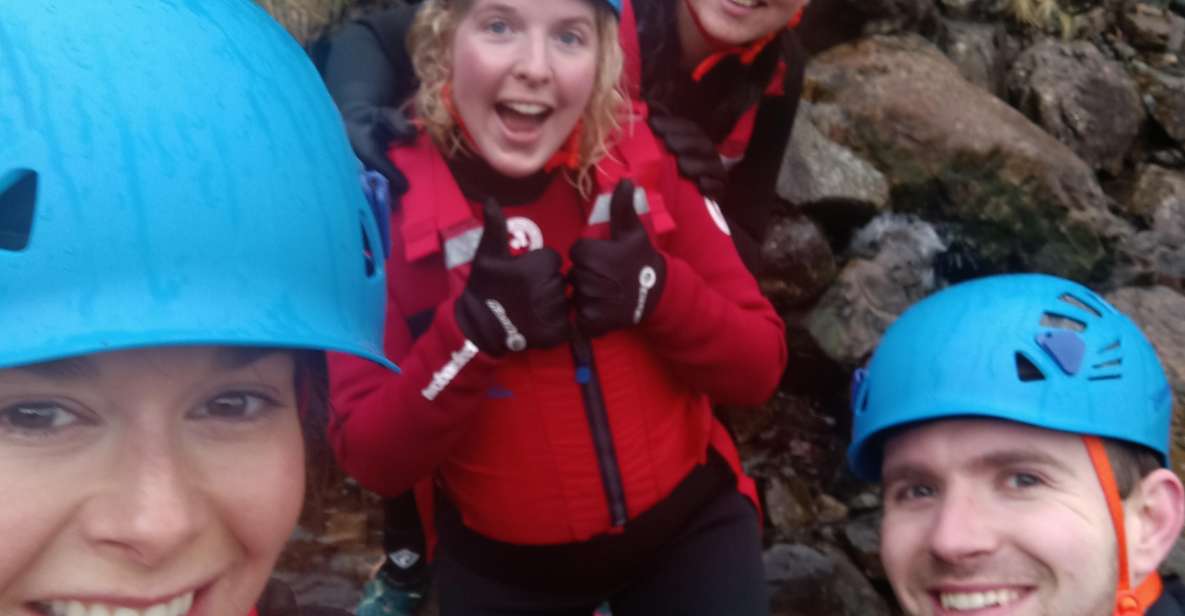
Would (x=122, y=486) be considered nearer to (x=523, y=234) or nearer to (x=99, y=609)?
(x=99, y=609)

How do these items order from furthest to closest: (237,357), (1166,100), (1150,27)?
(1150,27)
(1166,100)
(237,357)

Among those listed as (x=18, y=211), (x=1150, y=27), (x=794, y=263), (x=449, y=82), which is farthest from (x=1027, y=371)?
(x=1150, y=27)

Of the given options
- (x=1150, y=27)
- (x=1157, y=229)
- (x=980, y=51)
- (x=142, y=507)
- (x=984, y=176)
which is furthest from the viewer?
(x=1150, y=27)

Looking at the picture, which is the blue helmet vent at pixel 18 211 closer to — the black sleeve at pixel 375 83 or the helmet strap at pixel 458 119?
the black sleeve at pixel 375 83

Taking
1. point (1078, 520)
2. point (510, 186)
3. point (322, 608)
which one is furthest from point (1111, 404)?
A: point (322, 608)

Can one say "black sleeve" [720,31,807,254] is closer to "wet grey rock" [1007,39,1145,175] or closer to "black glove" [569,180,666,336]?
"black glove" [569,180,666,336]

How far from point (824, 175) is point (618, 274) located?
159 inches

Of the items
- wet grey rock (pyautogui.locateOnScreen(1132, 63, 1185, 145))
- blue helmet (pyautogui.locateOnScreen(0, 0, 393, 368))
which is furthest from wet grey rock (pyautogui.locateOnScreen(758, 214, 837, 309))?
wet grey rock (pyautogui.locateOnScreen(1132, 63, 1185, 145))

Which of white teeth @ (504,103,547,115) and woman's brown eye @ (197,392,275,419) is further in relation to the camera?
white teeth @ (504,103,547,115)

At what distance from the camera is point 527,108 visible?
262 centimetres

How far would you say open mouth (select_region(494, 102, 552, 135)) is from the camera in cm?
263

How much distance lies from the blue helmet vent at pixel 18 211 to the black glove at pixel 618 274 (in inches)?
50.2

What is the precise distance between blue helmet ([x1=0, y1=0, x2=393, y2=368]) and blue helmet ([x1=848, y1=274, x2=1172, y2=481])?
5.39 feet

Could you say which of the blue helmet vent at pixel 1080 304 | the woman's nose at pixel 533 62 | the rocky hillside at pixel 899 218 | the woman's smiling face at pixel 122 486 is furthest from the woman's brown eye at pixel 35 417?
the rocky hillside at pixel 899 218
